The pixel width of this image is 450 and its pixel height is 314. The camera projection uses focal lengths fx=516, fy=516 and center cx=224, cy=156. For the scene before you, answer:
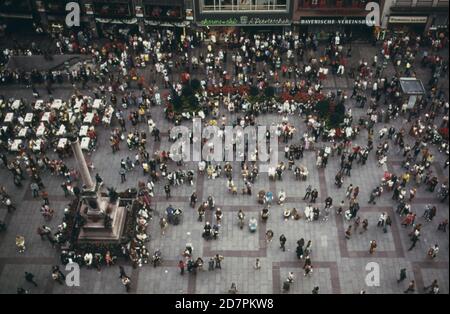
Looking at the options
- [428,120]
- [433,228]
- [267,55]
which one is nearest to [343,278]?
[433,228]

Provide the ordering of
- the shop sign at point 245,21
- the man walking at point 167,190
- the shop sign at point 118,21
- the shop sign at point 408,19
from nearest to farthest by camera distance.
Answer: the man walking at point 167,190 < the shop sign at point 408,19 < the shop sign at point 245,21 < the shop sign at point 118,21

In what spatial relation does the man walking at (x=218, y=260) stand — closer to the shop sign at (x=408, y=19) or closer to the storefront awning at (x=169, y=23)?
the storefront awning at (x=169, y=23)

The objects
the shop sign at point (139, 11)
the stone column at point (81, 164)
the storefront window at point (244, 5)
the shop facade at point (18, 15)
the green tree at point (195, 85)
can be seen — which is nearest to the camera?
the stone column at point (81, 164)

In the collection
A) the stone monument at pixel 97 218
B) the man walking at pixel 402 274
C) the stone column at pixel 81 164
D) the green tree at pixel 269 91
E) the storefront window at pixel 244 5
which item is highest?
the storefront window at pixel 244 5

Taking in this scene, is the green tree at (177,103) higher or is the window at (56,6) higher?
the window at (56,6)

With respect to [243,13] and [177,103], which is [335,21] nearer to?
[243,13]

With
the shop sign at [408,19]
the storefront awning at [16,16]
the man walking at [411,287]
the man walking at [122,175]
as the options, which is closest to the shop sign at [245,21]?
the shop sign at [408,19]
